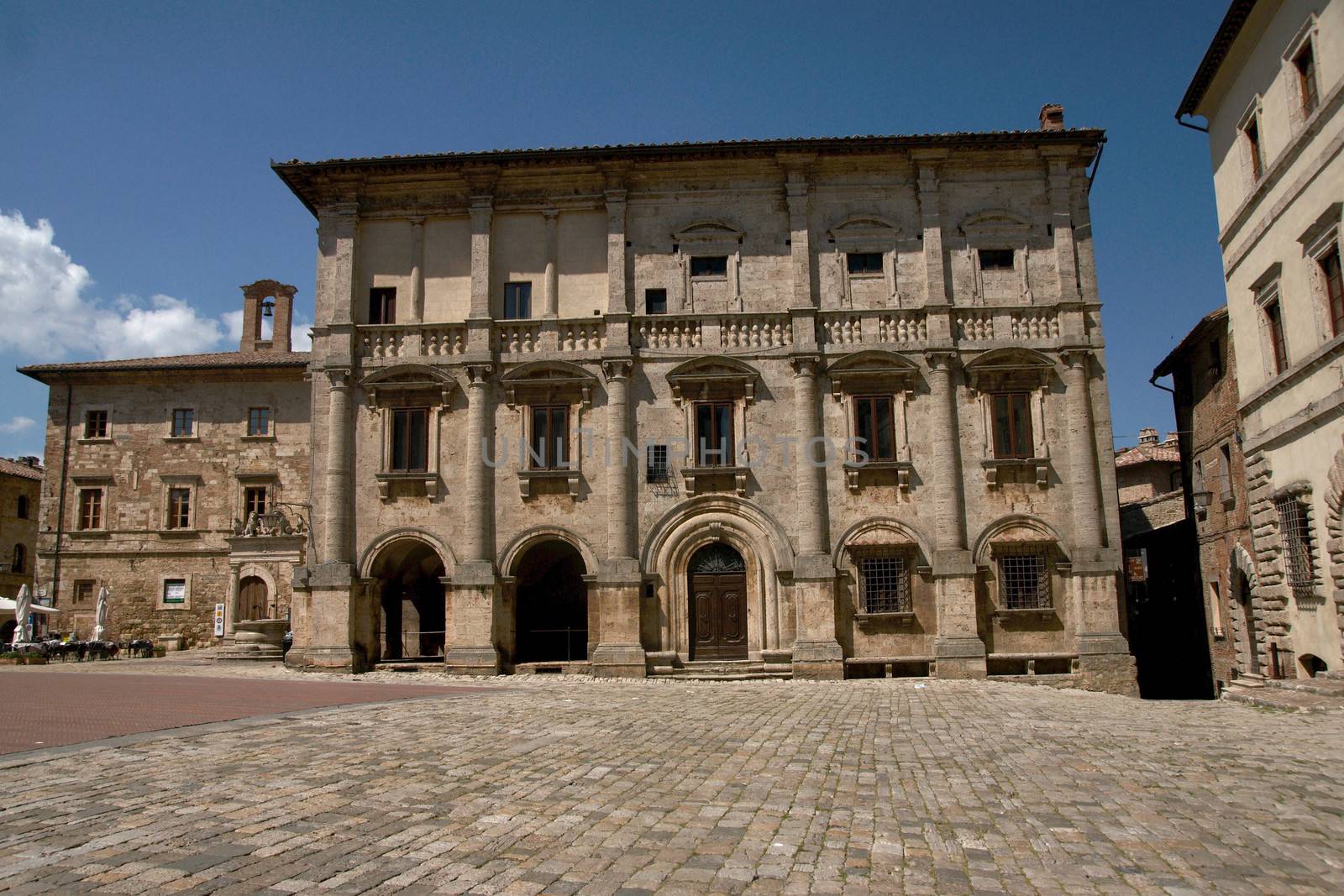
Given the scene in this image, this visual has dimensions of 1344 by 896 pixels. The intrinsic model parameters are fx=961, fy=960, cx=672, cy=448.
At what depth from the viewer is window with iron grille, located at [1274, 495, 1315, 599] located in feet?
59.4

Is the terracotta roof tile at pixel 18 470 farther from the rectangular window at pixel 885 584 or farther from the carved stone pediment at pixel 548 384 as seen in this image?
the rectangular window at pixel 885 584

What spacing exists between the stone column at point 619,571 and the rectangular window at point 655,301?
1.85 metres

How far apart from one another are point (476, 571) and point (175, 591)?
19622 mm

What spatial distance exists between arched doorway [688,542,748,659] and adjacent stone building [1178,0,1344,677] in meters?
11.5

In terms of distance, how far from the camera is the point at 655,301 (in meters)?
25.6

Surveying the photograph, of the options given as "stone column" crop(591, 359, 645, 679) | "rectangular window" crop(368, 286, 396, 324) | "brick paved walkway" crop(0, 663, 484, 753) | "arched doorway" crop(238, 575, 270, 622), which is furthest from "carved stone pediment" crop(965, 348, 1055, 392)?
"arched doorway" crop(238, 575, 270, 622)

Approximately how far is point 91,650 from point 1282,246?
34970 mm

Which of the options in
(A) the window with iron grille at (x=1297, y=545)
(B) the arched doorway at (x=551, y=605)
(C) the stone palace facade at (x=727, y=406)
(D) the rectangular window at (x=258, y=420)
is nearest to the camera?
(A) the window with iron grille at (x=1297, y=545)

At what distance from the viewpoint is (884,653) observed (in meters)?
23.4

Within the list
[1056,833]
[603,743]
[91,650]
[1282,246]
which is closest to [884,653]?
[1282,246]

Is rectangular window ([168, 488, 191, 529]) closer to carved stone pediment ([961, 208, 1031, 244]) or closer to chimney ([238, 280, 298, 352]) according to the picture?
chimney ([238, 280, 298, 352])

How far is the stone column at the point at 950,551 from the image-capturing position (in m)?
22.9

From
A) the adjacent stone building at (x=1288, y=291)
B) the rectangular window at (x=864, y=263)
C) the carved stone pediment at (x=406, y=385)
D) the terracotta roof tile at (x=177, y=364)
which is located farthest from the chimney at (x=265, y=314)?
the adjacent stone building at (x=1288, y=291)

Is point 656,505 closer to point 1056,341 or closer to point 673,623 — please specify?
point 673,623
